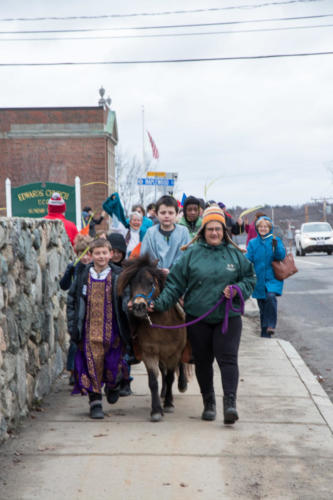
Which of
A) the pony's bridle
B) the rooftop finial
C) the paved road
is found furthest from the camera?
the rooftop finial

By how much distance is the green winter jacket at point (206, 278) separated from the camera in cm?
630

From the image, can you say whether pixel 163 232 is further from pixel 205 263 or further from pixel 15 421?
pixel 15 421

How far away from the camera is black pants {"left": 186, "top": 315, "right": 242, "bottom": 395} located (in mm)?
6301

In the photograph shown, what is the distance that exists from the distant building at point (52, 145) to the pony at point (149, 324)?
42.9 metres

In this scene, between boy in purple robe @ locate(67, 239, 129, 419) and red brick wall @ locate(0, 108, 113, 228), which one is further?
red brick wall @ locate(0, 108, 113, 228)

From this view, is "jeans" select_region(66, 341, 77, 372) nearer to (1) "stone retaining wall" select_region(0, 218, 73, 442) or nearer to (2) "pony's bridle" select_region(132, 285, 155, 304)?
(1) "stone retaining wall" select_region(0, 218, 73, 442)

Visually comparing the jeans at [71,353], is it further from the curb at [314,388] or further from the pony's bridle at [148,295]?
the curb at [314,388]

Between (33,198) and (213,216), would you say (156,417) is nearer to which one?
(213,216)

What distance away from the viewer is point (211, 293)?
6301 mm

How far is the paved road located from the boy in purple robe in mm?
2711

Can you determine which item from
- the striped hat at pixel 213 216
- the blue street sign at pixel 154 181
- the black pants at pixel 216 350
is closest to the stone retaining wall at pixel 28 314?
the black pants at pixel 216 350

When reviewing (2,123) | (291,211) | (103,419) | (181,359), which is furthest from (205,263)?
(291,211)

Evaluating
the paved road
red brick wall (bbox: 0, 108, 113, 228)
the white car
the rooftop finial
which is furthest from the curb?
the rooftop finial

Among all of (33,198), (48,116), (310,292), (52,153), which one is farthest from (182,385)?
(48,116)
